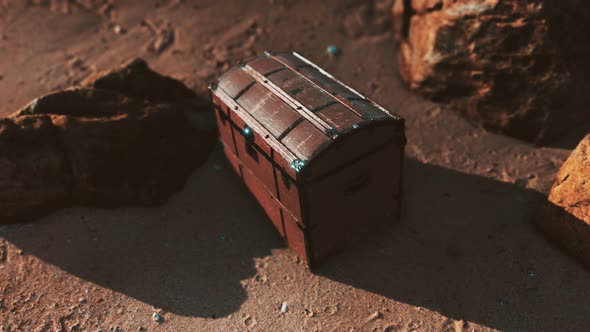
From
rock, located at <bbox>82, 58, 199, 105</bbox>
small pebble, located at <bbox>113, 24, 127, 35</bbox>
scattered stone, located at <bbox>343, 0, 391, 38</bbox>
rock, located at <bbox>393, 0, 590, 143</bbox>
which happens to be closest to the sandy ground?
rock, located at <bbox>393, 0, 590, 143</bbox>

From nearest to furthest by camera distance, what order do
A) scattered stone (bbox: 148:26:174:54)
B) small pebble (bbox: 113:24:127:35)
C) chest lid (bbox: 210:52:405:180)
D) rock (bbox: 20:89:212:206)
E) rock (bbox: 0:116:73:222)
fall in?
chest lid (bbox: 210:52:405:180) → rock (bbox: 0:116:73:222) → rock (bbox: 20:89:212:206) → scattered stone (bbox: 148:26:174:54) → small pebble (bbox: 113:24:127:35)

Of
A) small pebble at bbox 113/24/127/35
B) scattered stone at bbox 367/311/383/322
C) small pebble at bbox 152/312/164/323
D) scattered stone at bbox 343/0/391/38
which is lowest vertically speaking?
scattered stone at bbox 367/311/383/322

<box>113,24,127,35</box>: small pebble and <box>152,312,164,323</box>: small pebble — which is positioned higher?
<box>113,24,127,35</box>: small pebble

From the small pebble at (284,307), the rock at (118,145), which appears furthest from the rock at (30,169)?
the small pebble at (284,307)

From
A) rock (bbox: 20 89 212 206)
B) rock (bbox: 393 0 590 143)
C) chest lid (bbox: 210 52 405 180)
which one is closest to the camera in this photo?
chest lid (bbox: 210 52 405 180)

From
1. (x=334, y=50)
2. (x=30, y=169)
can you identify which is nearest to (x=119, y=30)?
(x=334, y=50)

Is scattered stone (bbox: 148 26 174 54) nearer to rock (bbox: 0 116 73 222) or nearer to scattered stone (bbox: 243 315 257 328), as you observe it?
rock (bbox: 0 116 73 222)

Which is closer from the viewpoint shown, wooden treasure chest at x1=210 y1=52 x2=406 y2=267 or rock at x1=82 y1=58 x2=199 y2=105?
wooden treasure chest at x1=210 y1=52 x2=406 y2=267
